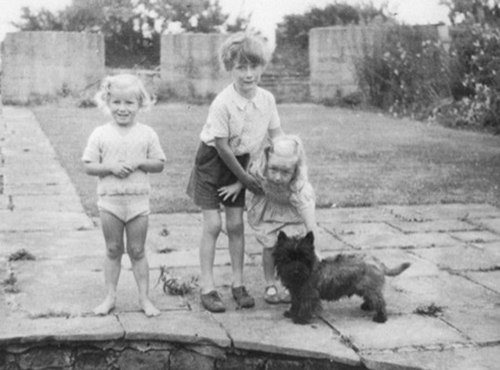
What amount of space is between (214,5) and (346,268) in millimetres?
16570

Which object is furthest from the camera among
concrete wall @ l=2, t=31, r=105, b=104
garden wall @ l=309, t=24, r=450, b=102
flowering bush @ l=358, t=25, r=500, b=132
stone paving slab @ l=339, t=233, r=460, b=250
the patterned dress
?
garden wall @ l=309, t=24, r=450, b=102

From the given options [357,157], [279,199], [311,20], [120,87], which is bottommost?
[357,157]

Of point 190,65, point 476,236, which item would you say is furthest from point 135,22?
point 476,236

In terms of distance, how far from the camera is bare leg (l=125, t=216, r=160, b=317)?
140 inches

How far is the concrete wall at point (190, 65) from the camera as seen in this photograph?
16641mm

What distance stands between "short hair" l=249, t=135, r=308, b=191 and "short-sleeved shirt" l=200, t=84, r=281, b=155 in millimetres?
91

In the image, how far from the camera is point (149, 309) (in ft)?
11.6

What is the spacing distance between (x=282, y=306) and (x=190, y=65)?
13310mm

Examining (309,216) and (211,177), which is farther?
(211,177)

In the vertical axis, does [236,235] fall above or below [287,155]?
below

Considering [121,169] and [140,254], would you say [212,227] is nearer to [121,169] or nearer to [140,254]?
[140,254]

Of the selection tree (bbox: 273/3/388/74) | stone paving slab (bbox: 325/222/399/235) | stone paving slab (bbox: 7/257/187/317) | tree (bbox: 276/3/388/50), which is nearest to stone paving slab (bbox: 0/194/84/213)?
stone paving slab (bbox: 7/257/187/317)

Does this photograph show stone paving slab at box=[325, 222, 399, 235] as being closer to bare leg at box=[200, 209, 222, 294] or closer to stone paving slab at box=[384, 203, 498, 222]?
stone paving slab at box=[384, 203, 498, 222]

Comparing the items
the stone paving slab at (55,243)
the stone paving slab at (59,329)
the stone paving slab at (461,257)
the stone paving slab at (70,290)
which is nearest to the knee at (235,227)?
the stone paving slab at (70,290)
